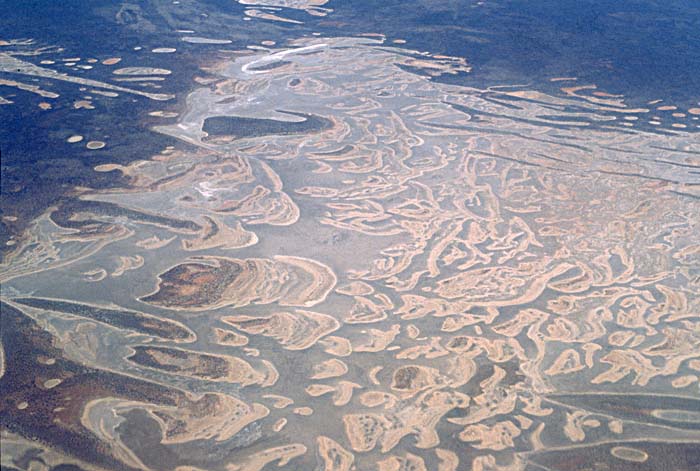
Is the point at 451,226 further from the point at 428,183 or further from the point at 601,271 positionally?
the point at 601,271

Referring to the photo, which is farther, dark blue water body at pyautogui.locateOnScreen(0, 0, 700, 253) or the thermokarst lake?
dark blue water body at pyautogui.locateOnScreen(0, 0, 700, 253)

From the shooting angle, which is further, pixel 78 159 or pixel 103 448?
pixel 78 159

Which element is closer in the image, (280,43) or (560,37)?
(280,43)

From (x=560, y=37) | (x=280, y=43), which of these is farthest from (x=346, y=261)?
(x=560, y=37)

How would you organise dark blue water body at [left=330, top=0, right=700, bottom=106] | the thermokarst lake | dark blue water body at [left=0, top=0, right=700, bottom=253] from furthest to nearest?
dark blue water body at [left=330, top=0, right=700, bottom=106]
dark blue water body at [left=0, top=0, right=700, bottom=253]
the thermokarst lake

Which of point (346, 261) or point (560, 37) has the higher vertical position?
point (560, 37)

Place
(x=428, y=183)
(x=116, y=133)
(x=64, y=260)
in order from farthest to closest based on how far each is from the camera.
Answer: (x=116, y=133) < (x=428, y=183) < (x=64, y=260)

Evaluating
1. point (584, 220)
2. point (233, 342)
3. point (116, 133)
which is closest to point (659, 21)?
point (584, 220)

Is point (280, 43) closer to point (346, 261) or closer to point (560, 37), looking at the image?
point (560, 37)
